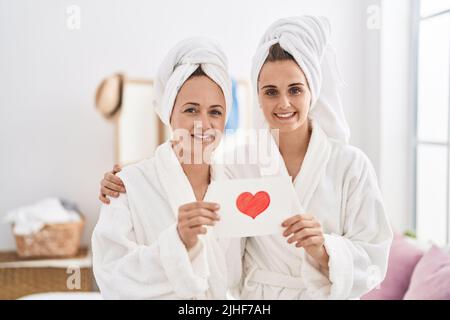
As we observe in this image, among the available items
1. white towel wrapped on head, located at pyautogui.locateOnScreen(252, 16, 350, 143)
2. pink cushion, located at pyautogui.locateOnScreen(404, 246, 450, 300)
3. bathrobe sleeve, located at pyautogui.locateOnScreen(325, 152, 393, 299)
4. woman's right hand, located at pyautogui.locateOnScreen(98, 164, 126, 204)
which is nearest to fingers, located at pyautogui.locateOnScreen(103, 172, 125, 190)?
woman's right hand, located at pyautogui.locateOnScreen(98, 164, 126, 204)

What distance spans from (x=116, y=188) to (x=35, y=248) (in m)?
0.36

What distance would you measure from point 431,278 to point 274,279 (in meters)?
0.53

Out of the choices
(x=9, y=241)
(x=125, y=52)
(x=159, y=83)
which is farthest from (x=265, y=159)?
(x=9, y=241)

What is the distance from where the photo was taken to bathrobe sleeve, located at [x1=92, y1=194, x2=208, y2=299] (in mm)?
780

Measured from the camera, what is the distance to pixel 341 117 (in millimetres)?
882

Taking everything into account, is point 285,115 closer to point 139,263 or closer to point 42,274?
point 139,263

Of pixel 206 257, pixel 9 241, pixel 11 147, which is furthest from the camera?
pixel 9 241

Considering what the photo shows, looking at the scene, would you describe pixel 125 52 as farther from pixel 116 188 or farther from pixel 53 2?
pixel 116 188

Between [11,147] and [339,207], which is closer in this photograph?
[339,207]

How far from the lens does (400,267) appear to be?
139 cm

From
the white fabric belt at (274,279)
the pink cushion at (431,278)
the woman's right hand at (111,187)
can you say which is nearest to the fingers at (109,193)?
the woman's right hand at (111,187)

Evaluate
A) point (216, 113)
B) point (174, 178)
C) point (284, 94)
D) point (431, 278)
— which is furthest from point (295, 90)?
point (431, 278)

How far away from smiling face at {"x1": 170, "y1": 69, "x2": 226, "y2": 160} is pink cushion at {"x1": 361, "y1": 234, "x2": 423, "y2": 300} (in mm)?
695

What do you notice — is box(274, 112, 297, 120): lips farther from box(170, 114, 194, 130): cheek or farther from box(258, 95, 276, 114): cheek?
box(170, 114, 194, 130): cheek
